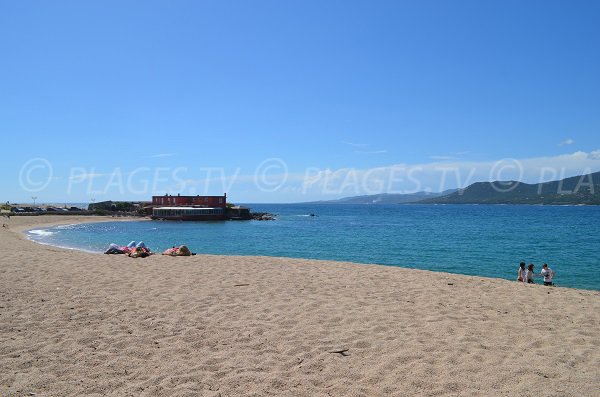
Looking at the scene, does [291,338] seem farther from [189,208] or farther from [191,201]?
[191,201]

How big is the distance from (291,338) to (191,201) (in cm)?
8009

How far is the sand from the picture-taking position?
5.31 m

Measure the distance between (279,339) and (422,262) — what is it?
713 inches

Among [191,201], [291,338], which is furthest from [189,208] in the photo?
[291,338]

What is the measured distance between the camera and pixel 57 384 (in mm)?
5184

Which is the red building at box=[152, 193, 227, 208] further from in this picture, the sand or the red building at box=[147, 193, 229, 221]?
the sand

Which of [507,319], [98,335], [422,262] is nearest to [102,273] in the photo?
[98,335]

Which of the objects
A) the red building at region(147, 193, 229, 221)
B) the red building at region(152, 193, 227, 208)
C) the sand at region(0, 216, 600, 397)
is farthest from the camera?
the red building at region(152, 193, 227, 208)

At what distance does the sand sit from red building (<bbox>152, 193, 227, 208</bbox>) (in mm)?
70152

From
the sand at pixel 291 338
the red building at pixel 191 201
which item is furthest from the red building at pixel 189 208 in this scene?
the sand at pixel 291 338

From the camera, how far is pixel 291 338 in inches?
278

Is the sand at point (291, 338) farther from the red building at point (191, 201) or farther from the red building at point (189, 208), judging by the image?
the red building at point (191, 201)

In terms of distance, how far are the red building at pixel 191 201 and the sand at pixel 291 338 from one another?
230 ft

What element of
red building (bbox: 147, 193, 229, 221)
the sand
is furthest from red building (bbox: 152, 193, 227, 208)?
the sand
